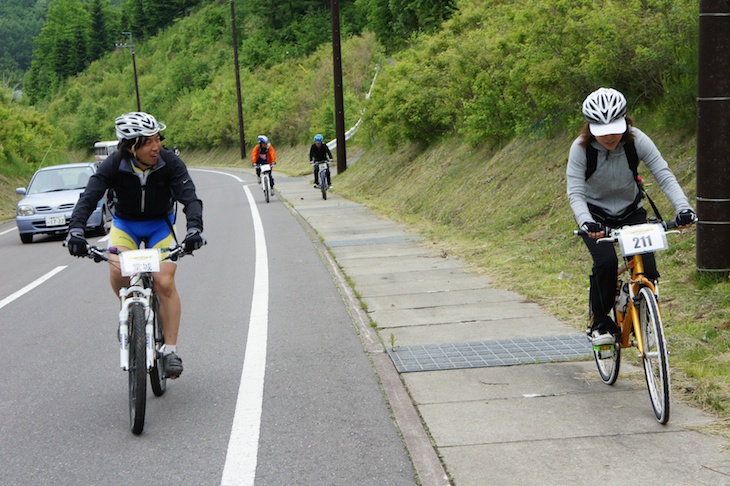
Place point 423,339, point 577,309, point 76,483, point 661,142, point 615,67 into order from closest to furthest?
1. point 76,483
2. point 423,339
3. point 577,309
4. point 661,142
5. point 615,67

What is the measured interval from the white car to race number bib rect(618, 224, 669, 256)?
14.5 m

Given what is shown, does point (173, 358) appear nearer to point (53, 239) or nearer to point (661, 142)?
point (661, 142)

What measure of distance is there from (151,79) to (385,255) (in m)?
92.9

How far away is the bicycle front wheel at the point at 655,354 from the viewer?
491cm

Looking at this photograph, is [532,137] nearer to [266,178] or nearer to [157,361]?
[157,361]

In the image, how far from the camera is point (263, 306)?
962 cm

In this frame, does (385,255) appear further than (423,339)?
Yes

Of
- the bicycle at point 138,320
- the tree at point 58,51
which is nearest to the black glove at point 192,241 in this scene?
the bicycle at point 138,320

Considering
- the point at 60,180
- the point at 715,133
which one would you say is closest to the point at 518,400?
the point at 715,133

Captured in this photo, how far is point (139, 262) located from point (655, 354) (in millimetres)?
3153

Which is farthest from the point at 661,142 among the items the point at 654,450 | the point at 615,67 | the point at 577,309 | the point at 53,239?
the point at 53,239

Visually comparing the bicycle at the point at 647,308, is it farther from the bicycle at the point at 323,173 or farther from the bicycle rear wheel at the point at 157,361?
the bicycle at the point at 323,173

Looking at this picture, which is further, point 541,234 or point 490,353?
point 541,234

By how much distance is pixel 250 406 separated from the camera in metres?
5.89
